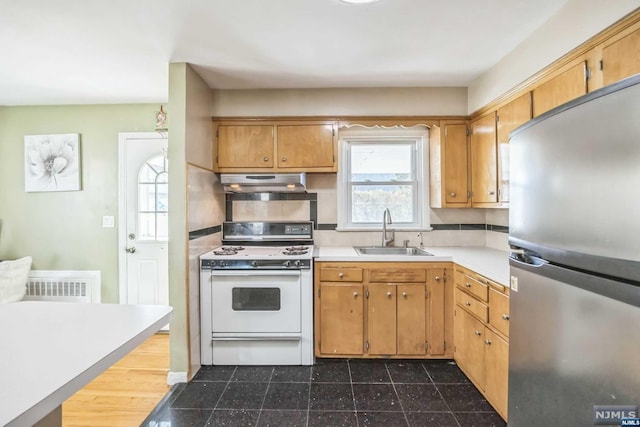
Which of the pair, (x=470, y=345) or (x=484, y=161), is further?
(x=484, y=161)

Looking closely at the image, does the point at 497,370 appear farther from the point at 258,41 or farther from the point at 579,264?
the point at 258,41

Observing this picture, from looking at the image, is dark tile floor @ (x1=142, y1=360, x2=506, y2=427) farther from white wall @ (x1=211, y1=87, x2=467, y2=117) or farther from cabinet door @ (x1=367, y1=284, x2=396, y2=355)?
white wall @ (x1=211, y1=87, x2=467, y2=117)

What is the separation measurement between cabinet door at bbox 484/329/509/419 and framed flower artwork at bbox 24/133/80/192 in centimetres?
407

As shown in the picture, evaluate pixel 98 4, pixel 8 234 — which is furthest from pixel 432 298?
pixel 8 234

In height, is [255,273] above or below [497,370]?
above

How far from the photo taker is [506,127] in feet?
7.42

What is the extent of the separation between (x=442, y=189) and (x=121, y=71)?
9.75 ft

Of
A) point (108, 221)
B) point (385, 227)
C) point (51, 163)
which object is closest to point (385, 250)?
point (385, 227)

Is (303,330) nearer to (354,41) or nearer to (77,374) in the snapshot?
(77,374)

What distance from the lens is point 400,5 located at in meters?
1.68

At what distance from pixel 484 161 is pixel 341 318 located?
5.94 ft

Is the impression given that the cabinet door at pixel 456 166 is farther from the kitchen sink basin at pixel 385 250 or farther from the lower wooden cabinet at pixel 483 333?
the lower wooden cabinet at pixel 483 333

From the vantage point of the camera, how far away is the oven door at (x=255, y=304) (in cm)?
252

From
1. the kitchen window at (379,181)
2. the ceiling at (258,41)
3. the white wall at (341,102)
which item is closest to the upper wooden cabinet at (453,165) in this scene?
the white wall at (341,102)
